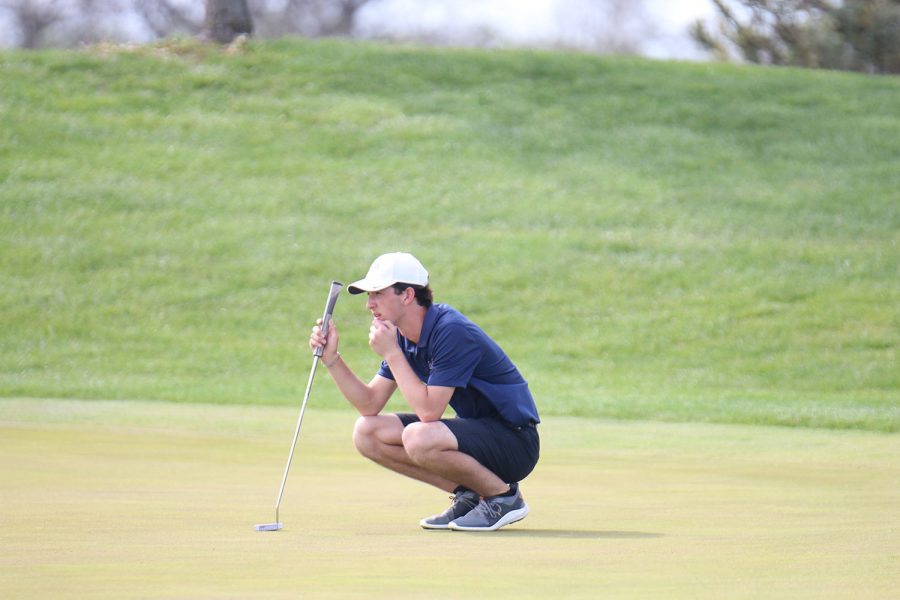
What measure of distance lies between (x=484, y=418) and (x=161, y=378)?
12.2 m

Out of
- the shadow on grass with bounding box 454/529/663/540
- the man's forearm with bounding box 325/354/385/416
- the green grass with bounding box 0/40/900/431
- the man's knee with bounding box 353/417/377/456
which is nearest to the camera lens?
the shadow on grass with bounding box 454/529/663/540

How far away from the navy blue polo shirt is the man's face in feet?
0.65

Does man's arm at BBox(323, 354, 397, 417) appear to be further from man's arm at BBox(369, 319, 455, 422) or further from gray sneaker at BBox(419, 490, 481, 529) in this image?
gray sneaker at BBox(419, 490, 481, 529)

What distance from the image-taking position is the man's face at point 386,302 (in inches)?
278

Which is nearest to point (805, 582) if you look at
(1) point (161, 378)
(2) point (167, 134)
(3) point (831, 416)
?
(3) point (831, 416)

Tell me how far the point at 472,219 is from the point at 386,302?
19.0 m

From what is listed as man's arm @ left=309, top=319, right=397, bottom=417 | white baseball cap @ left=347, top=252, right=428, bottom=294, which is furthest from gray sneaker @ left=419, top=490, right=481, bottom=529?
white baseball cap @ left=347, top=252, right=428, bottom=294

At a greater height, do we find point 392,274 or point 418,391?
point 392,274

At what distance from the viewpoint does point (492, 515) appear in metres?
7.26

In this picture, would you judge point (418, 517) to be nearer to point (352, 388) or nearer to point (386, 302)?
point (352, 388)

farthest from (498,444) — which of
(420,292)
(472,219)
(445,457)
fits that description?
(472,219)

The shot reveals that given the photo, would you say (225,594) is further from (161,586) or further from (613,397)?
(613,397)

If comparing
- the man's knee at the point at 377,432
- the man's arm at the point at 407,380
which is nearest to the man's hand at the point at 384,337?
the man's arm at the point at 407,380

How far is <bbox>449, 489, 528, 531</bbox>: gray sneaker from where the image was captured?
23.6 ft
